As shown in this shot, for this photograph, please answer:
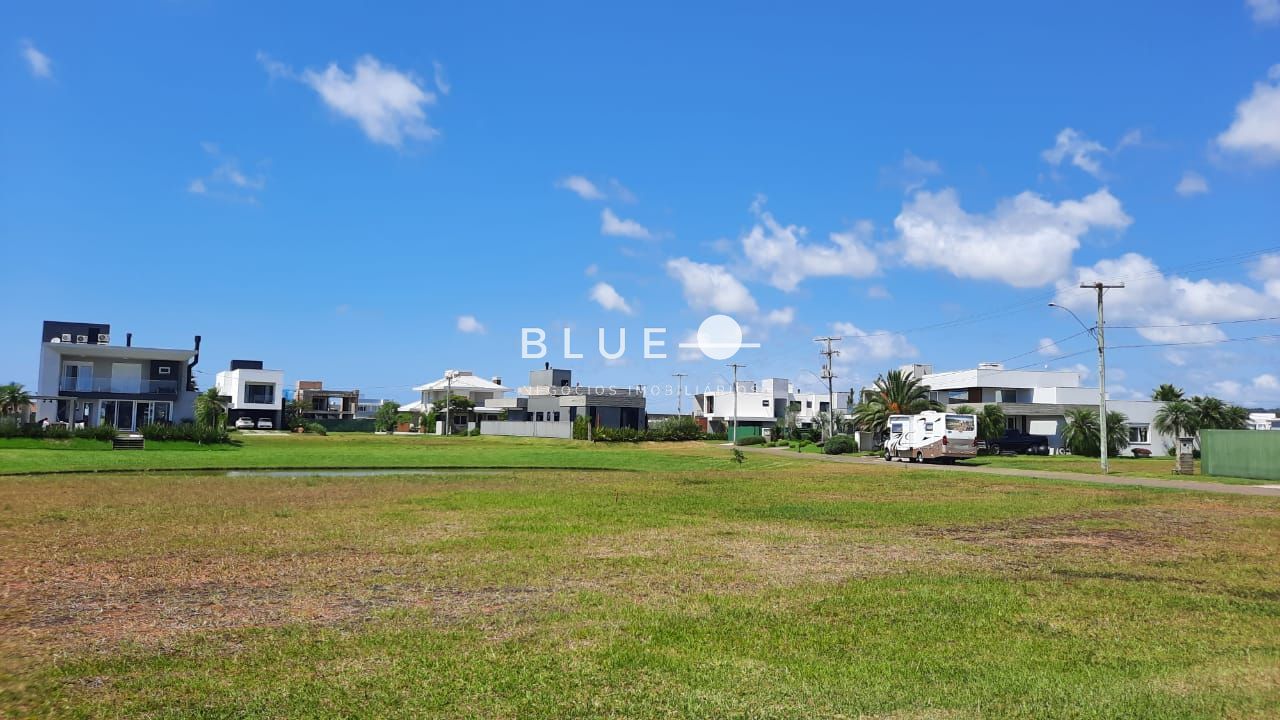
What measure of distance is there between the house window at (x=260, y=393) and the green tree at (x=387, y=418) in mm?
12933

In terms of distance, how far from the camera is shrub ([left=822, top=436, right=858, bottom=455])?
2702 inches

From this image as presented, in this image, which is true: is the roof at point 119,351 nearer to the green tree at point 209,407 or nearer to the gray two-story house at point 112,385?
the gray two-story house at point 112,385

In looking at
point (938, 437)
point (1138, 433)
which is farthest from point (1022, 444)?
point (938, 437)

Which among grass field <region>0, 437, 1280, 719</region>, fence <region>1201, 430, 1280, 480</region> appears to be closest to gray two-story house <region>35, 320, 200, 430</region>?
grass field <region>0, 437, 1280, 719</region>

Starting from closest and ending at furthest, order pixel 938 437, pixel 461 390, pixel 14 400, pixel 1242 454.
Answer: pixel 1242 454 → pixel 938 437 → pixel 14 400 → pixel 461 390

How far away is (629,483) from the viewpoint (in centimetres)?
2966

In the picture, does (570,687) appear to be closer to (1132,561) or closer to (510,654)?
(510,654)

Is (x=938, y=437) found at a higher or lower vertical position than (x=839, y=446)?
higher

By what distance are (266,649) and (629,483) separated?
2207 cm

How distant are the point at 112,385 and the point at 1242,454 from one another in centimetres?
7035

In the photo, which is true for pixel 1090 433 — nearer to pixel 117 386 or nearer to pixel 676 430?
pixel 676 430

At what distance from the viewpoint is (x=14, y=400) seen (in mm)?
62688

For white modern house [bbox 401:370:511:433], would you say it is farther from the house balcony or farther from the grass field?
the grass field

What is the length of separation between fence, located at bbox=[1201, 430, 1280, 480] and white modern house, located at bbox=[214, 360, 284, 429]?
9890cm
